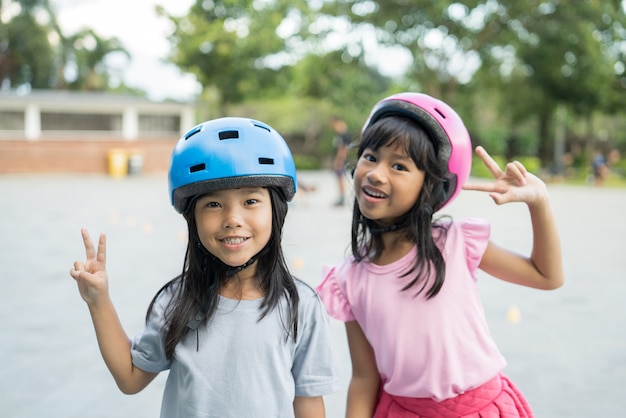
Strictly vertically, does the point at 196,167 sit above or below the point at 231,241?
above

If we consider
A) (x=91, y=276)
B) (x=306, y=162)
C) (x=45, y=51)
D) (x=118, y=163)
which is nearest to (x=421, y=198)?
(x=91, y=276)

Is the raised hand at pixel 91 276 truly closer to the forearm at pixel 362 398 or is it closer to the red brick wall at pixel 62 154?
the forearm at pixel 362 398

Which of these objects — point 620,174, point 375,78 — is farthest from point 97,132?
point 375,78

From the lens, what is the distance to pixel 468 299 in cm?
205

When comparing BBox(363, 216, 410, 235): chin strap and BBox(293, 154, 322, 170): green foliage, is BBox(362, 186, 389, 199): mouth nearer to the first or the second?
BBox(363, 216, 410, 235): chin strap

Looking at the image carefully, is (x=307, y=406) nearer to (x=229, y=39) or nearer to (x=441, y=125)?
(x=441, y=125)

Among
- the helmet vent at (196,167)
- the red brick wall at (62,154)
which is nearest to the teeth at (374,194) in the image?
the helmet vent at (196,167)

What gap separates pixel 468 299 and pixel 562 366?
2.69 metres

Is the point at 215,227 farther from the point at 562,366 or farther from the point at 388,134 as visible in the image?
the point at 562,366

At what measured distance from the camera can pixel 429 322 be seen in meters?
2.01

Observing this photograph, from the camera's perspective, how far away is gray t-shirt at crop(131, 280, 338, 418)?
1.77 metres

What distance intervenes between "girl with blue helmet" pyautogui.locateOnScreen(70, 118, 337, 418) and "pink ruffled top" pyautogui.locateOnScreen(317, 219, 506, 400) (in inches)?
8.6

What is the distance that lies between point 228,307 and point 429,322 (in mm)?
645

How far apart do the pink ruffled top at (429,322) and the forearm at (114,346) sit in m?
0.66
